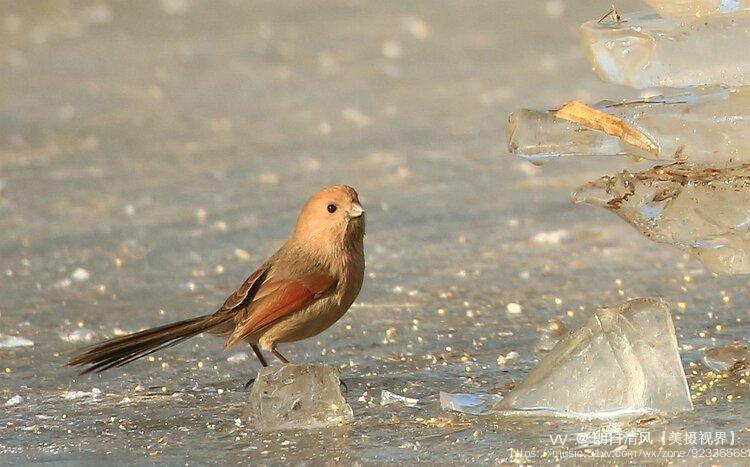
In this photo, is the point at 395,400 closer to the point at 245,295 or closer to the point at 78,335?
the point at 245,295

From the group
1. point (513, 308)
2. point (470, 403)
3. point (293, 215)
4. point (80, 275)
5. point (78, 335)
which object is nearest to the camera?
point (470, 403)

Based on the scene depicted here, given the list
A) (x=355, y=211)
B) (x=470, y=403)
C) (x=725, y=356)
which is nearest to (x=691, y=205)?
(x=725, y=356)

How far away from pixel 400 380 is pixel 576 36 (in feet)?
20.6

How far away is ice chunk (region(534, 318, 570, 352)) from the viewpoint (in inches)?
157

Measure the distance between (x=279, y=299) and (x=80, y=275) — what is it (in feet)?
5.35

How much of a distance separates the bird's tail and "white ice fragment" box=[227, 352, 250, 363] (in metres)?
0.38

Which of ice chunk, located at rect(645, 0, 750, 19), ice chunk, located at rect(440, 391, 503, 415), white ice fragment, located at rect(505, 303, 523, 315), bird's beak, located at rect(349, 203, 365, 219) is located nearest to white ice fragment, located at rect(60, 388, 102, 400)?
bird's beak, located at rect(349, 203, 365, 219)

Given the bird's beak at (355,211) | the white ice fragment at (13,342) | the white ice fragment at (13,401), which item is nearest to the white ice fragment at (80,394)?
the white ice fragment at (13,401)

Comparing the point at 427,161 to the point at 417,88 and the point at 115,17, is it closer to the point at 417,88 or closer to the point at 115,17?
the point at 417,88

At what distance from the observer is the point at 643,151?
3514 mm

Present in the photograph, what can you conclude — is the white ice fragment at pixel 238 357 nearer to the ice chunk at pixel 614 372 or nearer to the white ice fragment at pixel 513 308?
the white ice fragment at pixel 513 308

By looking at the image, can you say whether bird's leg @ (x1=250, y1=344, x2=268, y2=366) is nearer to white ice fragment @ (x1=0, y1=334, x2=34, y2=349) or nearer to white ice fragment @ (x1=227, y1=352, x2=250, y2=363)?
white ice fragment @ (x1=227, y1=352, x2=250, y2=363)

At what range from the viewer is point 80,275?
16.4ft

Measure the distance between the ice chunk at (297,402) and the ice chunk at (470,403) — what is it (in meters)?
0.25
